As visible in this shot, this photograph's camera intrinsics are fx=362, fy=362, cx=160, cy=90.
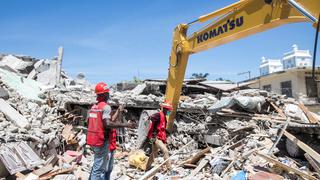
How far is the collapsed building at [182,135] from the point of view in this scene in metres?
6.28

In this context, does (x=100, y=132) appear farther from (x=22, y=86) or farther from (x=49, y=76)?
(x=49, y=76)

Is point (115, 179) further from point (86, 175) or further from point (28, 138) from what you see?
point (28, 138)

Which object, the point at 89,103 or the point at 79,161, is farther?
the point at 89,103

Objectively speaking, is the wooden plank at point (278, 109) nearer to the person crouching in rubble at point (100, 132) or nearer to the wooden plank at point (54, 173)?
the person crouching in rubble at point (100, 132)

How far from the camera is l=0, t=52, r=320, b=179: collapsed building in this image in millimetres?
6277

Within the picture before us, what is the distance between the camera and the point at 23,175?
6.77m

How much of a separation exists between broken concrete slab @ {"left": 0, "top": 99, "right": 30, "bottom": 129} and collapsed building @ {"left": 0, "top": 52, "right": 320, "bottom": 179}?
0.08 feet

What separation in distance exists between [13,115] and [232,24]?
20.6 feet

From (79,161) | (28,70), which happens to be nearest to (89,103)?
(79,161)

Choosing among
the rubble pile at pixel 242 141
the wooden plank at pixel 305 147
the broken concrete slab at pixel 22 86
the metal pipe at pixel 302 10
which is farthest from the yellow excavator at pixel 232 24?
the broken concrete slab at pixel 22 86

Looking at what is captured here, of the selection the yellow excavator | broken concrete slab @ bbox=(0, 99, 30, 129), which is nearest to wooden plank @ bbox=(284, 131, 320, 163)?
the yellow excavator

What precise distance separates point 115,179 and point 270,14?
435 cm

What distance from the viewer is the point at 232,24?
20.4 ft

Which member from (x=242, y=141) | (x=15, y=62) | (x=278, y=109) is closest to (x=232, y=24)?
(x=242, y=141)
